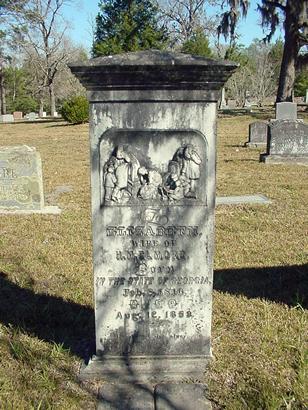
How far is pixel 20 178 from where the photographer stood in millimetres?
7395

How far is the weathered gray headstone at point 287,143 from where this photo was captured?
1269 centimetres

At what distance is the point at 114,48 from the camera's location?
105ft

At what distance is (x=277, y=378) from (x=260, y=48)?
7186 centimetres

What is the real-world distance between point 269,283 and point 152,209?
2178mm

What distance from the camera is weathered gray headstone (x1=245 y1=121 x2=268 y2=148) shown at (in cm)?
1584

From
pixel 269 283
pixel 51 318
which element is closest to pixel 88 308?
pixel 51 318

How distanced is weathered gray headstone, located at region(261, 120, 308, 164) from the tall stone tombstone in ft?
33.6

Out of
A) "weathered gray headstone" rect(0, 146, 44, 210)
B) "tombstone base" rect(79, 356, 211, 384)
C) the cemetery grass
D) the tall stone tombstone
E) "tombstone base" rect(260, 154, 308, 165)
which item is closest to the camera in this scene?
the tall stone tombstone

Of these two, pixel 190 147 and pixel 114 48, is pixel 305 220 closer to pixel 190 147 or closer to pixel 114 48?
pixel 190 147

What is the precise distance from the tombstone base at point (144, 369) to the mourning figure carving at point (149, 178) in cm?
114

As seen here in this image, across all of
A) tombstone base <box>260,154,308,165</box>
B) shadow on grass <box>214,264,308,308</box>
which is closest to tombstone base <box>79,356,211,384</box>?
shadow on grass <box>214,264,308,308</box>

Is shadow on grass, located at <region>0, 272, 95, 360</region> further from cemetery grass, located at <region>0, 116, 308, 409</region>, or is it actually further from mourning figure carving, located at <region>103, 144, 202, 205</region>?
mourning figure carving, located at <region>103, 144, 202, 205</region>

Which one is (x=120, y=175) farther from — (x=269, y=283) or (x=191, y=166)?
(x=269, y=283)

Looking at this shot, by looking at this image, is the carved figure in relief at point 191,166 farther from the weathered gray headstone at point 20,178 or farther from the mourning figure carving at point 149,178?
the weathered gray headstone at point 20,178
